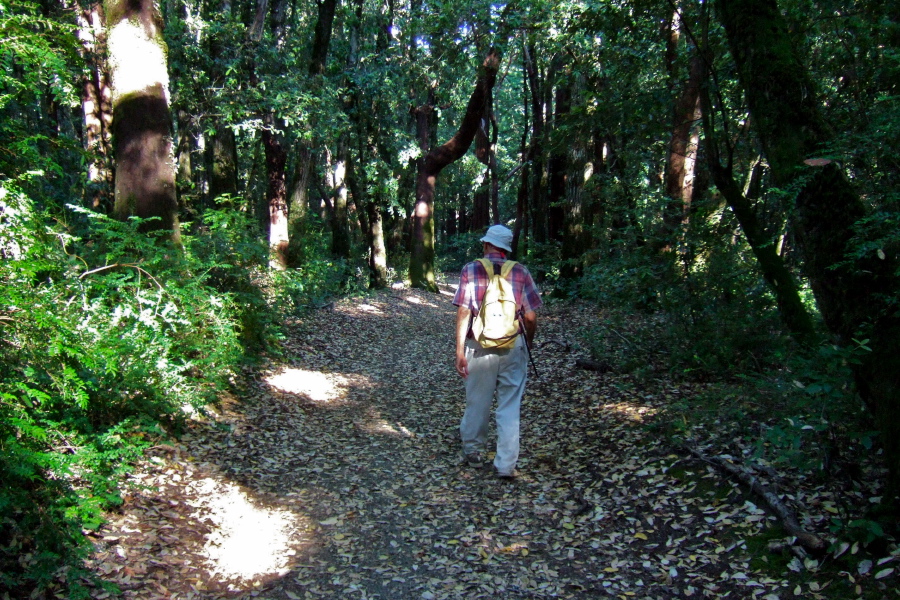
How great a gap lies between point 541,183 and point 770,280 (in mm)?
15635

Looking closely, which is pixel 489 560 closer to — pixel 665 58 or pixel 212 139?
pixel 665 58

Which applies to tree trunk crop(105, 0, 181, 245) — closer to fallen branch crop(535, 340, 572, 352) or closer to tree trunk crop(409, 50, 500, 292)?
fallen branch crop(535, 340, 572, 352)

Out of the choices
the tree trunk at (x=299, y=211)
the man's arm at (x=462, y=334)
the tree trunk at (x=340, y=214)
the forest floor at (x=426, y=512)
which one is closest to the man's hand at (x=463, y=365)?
the man's arm at (x=462, y=334)

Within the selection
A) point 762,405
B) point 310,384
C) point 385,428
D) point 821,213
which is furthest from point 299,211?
point 821,213

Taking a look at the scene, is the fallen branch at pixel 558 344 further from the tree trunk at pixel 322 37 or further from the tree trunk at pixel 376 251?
the tree trunk at pixel 376 251

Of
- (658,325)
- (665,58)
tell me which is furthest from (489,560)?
(665,58)

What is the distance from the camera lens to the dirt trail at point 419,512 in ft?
12.3

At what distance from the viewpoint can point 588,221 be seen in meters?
14.6

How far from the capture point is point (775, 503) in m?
3.86

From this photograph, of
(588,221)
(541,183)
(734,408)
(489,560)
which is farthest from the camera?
(541,183)

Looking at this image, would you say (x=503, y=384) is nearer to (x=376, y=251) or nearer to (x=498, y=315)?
(x=498, y=315)

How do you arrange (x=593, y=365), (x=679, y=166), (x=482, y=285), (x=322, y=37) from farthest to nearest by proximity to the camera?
(x=322, y=37)
(x=679, y=166)
(x=593, y=365)
(x=482, y=285)

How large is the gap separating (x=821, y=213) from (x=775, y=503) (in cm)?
188

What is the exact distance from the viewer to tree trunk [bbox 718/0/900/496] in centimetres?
327
